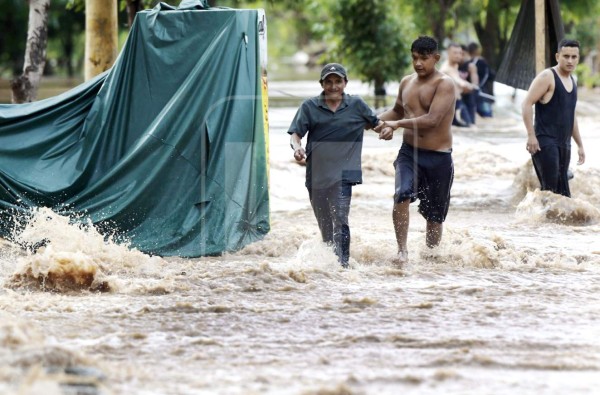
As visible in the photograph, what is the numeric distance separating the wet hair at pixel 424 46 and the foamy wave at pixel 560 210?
3108 mm

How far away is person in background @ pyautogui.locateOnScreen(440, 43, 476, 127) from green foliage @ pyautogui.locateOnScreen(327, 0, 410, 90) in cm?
276

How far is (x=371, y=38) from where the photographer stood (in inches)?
963

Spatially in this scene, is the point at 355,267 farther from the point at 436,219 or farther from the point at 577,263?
the point at 577,263

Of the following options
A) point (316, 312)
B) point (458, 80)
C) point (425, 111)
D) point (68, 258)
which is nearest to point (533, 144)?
point (425, 111)

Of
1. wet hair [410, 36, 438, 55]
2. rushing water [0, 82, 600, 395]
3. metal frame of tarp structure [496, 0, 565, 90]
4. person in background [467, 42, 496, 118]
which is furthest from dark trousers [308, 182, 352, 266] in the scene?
person in background [467, 42, 496, 118]

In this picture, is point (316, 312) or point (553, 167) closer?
point (316, 312)

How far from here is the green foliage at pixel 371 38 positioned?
79.6 ft

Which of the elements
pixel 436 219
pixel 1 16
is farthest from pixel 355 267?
pixel 1 16

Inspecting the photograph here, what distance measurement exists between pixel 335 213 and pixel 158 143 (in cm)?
191

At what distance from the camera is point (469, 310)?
7.26 metres

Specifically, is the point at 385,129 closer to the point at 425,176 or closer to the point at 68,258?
the point at 425,176

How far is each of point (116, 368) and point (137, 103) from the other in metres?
4.67

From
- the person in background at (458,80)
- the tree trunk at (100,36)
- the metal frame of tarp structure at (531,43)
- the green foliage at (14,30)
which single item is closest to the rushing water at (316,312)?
the metal frame of tarp structure at (531,43)

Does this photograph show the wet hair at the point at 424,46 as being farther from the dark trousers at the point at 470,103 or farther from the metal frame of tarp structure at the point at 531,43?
the dark trousers at the point at 470,103
